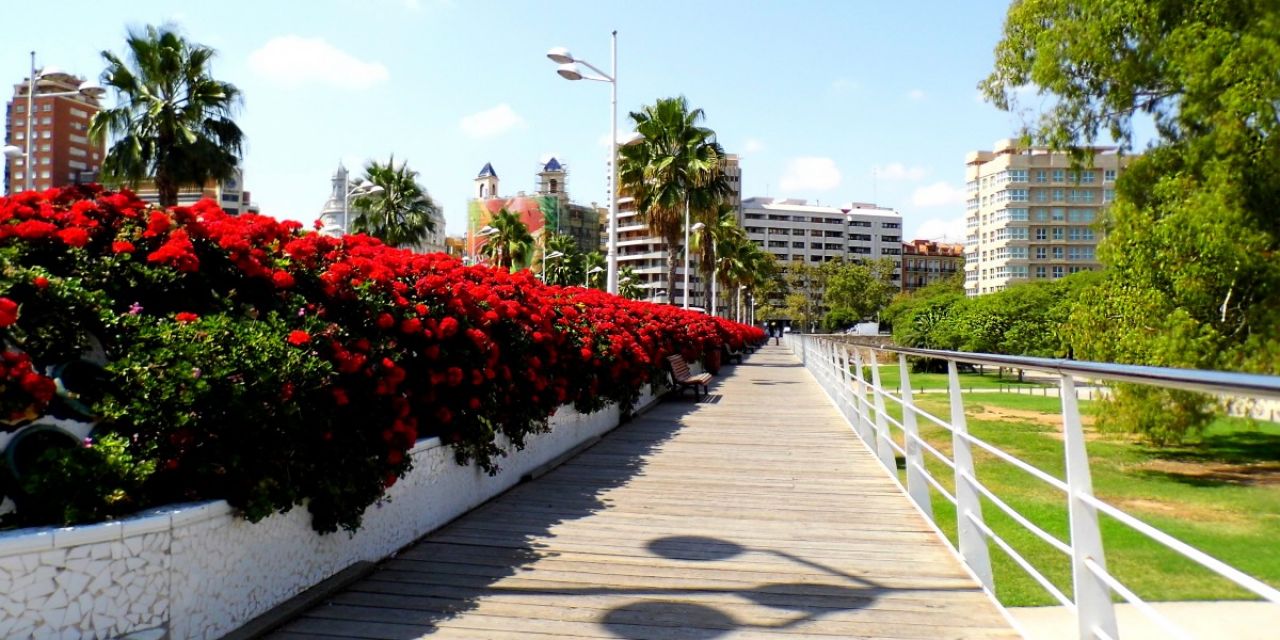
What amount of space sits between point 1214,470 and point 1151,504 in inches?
171

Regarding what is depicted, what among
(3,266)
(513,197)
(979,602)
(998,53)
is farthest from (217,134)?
(513,197)

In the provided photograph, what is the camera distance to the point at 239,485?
375 cm

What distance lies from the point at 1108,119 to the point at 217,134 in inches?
860

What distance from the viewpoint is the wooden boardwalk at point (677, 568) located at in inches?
160

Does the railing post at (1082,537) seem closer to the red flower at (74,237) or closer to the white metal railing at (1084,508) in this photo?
the white metal railing at (1084,508)

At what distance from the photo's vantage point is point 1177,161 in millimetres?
14711

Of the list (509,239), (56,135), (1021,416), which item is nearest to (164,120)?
(1021,416)

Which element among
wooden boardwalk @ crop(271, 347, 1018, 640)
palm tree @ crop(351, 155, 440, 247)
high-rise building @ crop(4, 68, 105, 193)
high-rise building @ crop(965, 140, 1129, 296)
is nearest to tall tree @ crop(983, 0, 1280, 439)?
wooden boardwalk @ crop(271, 347, 1018, 640)

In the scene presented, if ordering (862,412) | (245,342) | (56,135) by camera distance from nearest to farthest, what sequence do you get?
(245,342) < (862,412) < (56,135)

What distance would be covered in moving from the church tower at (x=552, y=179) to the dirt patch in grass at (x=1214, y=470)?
14307 cm

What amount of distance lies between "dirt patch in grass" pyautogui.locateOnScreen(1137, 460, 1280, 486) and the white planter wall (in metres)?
16.8

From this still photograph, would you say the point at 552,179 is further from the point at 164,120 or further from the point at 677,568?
the point at 677,568

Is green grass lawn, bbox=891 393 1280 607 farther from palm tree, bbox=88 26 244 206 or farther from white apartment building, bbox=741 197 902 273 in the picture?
white apartment building, bbox=741 197 902 273

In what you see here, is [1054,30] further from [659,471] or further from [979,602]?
[979,602]
